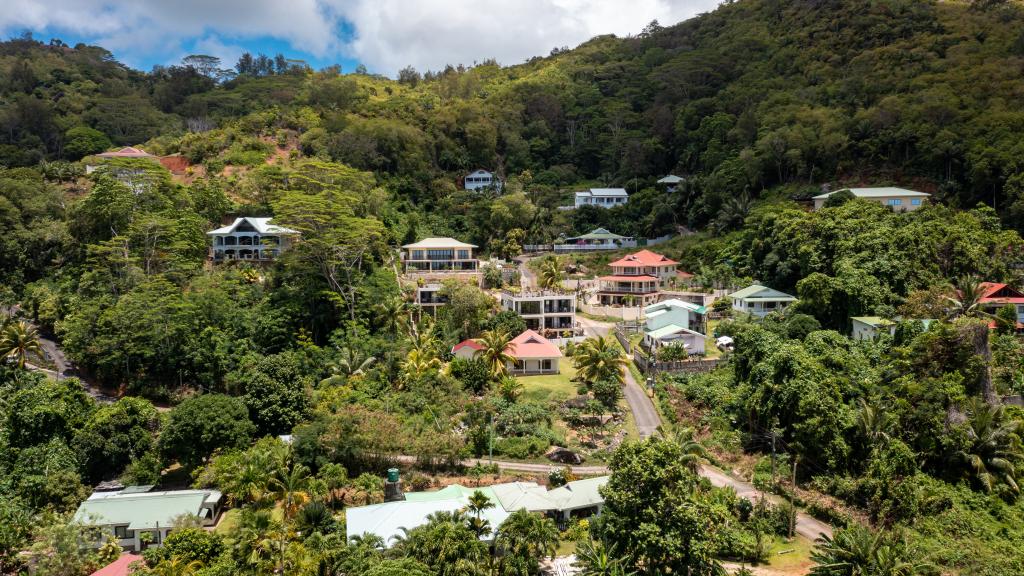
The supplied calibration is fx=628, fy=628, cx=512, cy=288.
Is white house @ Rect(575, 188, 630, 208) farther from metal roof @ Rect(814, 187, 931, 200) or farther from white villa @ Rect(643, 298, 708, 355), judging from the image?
white villa @ Rect(643, 298, 708, 355)

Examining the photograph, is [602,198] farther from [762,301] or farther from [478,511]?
[478,511]

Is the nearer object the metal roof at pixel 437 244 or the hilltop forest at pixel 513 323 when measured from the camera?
the hilltop forest at pixel 513 323

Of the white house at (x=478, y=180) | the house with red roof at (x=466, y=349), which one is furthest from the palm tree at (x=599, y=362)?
the white house at (x=478, y=180)

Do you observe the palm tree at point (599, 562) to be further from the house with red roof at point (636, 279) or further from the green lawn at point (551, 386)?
the house with red roof at point (636, 279)

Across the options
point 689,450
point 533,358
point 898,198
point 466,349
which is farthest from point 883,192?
point 689,450

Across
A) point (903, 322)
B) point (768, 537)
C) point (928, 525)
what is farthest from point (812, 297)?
point (768, 537)

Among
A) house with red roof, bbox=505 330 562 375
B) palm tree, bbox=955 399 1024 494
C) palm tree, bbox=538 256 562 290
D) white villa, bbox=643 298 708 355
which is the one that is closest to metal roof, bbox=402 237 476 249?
palm tree, bbox=538 256 562 290

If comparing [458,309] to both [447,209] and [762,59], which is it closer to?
[447,209]
